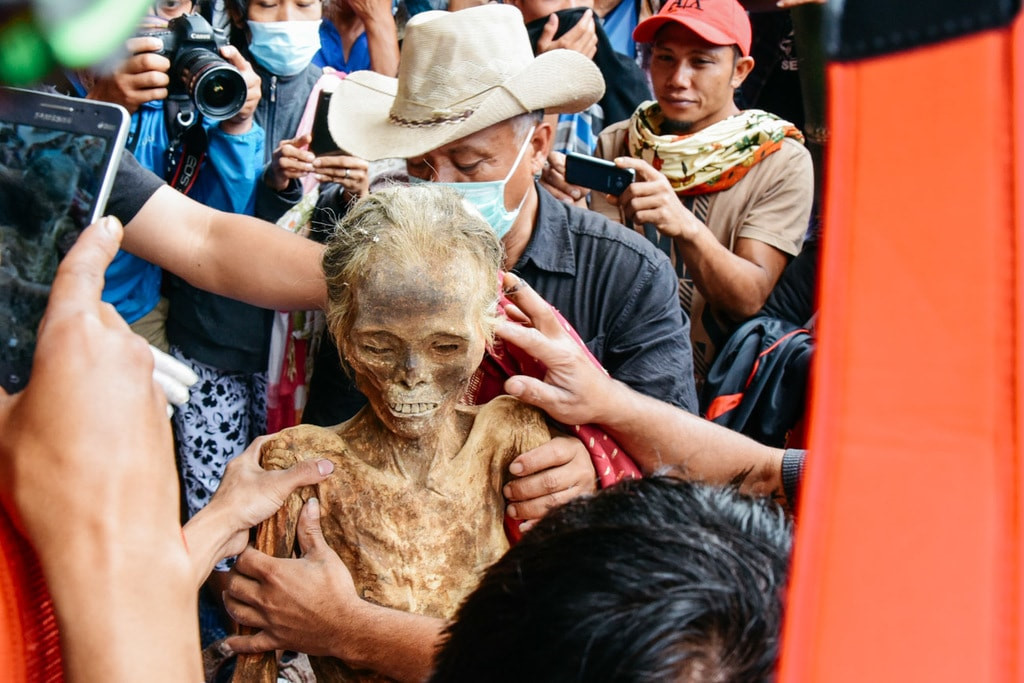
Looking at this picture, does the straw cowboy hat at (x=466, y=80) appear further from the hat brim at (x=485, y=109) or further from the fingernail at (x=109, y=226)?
the fingernail at (x=109, y=226)

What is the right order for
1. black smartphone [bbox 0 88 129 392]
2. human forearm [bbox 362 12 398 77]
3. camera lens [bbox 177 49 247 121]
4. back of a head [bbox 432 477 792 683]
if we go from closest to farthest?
back of a head [bbox 432 477 792 683] → black smartphone [bbox 0 88 129 392] → camera lens [bbox 177 49 247 121] → human forearm [bbox 362 12 398 77]

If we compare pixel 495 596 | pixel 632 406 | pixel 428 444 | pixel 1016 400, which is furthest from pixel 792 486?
pixel 1016 400

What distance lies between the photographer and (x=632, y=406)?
2010 millimetres

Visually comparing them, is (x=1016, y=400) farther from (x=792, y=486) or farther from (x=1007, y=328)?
(x=792, y=486)

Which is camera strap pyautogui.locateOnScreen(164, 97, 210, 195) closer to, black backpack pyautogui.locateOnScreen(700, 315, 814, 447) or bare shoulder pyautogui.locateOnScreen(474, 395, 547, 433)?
bare shoulder pyautogui.locateOnScreen(474, 395, 547, 433)

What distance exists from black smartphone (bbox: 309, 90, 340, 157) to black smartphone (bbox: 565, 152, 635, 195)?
0.79 m

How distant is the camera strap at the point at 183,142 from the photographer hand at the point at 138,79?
35 cm

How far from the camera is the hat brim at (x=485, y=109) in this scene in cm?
252

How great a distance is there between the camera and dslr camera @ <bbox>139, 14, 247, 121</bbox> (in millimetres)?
2893

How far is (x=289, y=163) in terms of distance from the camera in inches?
125

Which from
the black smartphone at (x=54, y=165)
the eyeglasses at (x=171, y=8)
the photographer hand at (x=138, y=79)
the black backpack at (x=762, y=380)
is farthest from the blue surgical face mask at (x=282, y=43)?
the black smartphone at (x=54, y=165)

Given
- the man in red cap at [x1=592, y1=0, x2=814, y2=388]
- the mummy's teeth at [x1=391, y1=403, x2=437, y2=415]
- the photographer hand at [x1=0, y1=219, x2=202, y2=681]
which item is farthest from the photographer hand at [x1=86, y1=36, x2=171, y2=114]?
the photographer hand at [x1=0, y1=219, x2=202, y2=681]

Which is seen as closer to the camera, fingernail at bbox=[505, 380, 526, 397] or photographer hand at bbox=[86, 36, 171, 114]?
fingernail at bbox=[505, 380, 526, 397]

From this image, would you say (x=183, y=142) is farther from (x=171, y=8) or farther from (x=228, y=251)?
(x=228, y=251)
